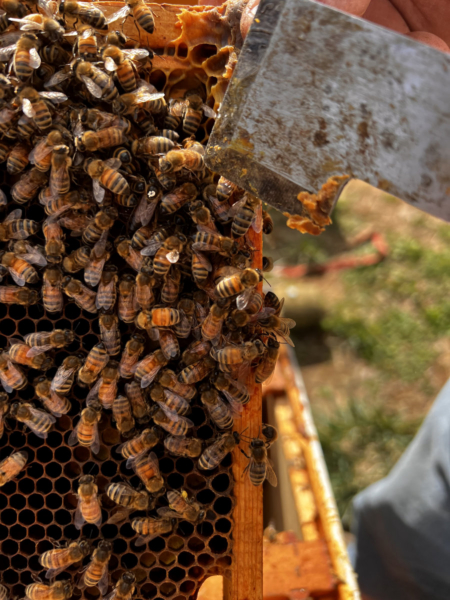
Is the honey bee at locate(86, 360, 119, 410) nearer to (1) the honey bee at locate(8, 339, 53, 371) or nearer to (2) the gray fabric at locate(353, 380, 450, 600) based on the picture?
(1) the honey bee at locate(8, 339, 53, 371)

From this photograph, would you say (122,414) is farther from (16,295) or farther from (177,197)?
(177,197)

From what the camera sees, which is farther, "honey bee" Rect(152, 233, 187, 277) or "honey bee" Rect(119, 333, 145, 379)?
"honey bee" Rect(119, 333, 145, 379)

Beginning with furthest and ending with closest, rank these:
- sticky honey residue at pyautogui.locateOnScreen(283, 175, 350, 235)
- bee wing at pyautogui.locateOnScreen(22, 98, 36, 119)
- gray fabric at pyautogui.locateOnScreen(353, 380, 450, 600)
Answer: gray fabric at pyautogui.locateOnScreen(353, 380, 450, 600) < bee wing at pyautogui.locateOnScreen(22, 98, 36, 119) < sticky honey residue at pyautogui.locateOnScreen(283, 175, 350, 235)

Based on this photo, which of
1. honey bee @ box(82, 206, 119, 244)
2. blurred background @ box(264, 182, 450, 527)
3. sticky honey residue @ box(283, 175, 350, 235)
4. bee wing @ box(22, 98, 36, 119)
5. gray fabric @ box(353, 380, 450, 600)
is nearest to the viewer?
sticky honey residue @ box(283, 175, 350, 235)

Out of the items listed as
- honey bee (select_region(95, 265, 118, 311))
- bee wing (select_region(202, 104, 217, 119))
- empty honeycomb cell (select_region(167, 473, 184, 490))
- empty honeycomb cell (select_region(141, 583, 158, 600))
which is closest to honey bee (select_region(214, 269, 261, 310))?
honey bee (select_region(95, 265, 118, 311))

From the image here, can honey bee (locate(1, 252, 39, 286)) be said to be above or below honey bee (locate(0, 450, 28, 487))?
above

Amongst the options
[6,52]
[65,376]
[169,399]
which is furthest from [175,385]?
[6,52]
